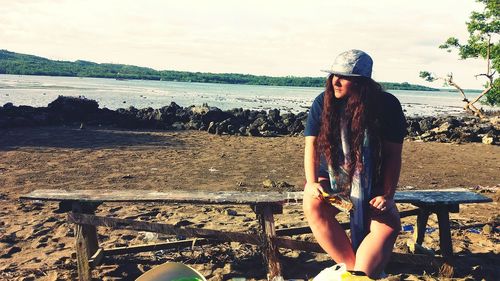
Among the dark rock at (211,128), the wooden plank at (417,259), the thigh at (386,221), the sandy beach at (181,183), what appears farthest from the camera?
the dark rock at (211,128)

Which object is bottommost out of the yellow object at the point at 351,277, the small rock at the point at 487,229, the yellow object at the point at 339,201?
the small rock at the point at 487,229

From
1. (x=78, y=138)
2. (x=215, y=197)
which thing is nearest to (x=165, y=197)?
(x=215, y=197)

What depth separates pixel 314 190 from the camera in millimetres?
3498

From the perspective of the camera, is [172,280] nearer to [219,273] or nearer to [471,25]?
[219,273]

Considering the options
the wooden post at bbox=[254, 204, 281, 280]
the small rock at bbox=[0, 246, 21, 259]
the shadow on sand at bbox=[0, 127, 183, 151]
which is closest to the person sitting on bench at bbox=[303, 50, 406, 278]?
the wooden post at bbox=[254, 204, 281, 280]

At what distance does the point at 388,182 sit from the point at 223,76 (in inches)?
6357

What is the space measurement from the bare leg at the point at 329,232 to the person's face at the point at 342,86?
866 mm

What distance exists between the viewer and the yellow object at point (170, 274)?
280 centimetres

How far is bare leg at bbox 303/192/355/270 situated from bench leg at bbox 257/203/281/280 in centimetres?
70

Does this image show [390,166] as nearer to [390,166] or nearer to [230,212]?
[390,166]

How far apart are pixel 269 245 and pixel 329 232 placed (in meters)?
0.83

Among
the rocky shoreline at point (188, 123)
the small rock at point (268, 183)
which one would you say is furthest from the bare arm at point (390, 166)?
the rocky shoreline at point (188, 123)

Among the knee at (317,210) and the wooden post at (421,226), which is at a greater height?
the knee at (317,210)

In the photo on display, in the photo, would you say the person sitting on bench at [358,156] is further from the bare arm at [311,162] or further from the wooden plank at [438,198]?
the wooden plank at [438,198]
